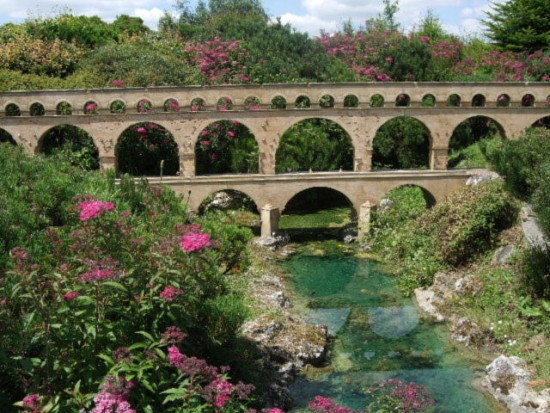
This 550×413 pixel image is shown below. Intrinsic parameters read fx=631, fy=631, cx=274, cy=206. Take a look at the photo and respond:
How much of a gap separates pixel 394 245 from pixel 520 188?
6230mm

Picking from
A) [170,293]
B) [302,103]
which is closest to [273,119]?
[302,103]

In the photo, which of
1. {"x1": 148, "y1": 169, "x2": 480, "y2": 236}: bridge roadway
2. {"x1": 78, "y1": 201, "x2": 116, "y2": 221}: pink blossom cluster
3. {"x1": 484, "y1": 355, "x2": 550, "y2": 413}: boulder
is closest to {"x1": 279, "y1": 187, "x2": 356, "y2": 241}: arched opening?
{"x1": 148, "y1": 169, "x2": 480, "y2": 236}: bridge roadway

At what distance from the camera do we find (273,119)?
28156mm

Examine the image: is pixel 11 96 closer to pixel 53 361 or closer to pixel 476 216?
pixel 476 216

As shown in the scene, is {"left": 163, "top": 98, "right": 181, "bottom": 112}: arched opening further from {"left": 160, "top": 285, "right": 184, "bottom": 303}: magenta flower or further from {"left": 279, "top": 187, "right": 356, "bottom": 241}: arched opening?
{"left": 160, "top": 285, "right": 184, "bottom": 303}: magenta flower

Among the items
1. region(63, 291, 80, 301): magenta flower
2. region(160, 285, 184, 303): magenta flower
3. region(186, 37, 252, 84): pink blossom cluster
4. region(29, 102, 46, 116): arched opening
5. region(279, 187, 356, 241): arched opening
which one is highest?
region(186, 37, 252, 84): pink blossom cluster

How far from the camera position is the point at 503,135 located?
1156 inches

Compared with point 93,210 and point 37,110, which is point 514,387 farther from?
point 37,110

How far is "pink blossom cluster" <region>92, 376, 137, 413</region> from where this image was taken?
727cm

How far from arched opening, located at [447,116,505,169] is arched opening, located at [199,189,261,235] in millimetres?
11263

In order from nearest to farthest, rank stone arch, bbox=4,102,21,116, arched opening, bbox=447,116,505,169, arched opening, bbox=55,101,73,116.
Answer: stone arch, bbox=4,102,21,116, arched opening, bbox=55,101,73,116, arched opening, bbox=447,116,505,169

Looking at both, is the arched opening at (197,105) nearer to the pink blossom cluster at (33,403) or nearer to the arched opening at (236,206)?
the arched opening at (236,206)

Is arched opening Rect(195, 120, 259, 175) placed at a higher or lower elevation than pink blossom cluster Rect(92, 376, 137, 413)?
higher

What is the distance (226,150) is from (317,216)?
582 centimetres
